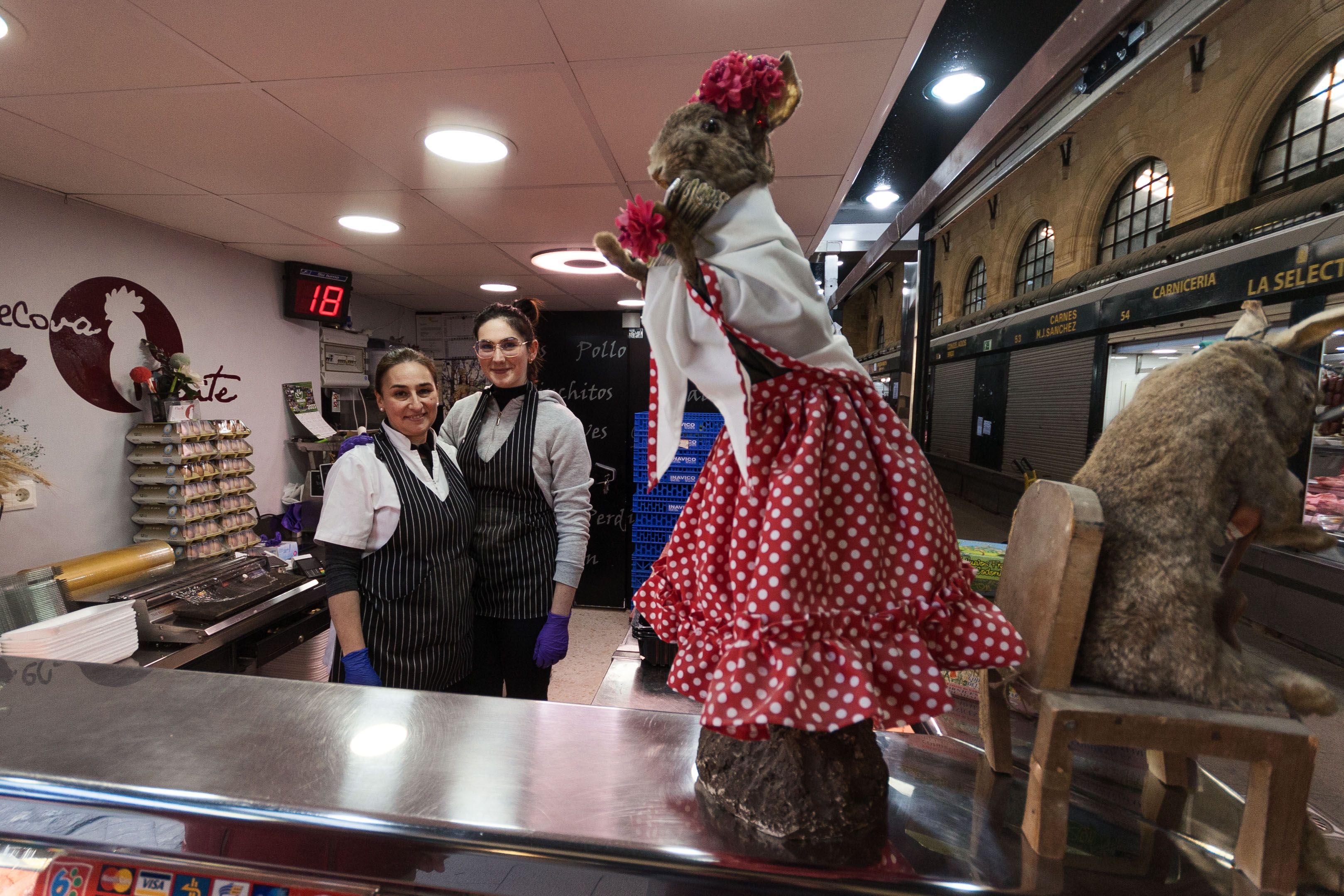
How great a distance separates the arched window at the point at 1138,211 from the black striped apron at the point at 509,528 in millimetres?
4624

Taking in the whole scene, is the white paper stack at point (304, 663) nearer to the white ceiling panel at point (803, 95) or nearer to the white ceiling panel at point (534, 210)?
the white ceiling panel at point (534, 210)

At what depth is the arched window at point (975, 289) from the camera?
253 inches

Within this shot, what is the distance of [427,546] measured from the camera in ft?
5.17

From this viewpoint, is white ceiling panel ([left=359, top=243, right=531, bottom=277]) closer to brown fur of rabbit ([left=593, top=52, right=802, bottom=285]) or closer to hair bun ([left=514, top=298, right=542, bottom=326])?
hair bun ([left=514, top=298, right=542, bottom=326])

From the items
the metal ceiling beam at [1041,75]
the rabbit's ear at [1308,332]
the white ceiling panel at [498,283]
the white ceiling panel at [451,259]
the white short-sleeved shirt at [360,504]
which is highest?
the white ceiling panel at [498,283]

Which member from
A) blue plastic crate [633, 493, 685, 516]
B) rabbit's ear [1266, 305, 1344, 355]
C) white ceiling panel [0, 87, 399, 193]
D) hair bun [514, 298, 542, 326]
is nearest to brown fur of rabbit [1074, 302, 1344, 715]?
rabbit's ear [1266, 305, 1344, 355]

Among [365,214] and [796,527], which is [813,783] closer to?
[796,527]

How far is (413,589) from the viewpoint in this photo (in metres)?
1.56

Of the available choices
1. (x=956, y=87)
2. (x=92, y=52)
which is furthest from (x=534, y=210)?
(x=956, y=87)

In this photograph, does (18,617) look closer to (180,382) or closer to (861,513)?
(180,382)

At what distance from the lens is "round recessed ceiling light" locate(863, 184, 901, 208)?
4578mm

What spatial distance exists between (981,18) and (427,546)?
2.97 metres

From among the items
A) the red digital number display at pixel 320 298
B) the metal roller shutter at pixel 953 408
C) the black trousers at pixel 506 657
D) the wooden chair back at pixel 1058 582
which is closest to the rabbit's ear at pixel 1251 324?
the wooden chair back at pixel 1058 582

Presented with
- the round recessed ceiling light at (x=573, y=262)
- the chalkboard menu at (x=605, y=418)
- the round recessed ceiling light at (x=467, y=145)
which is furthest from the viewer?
the chalkboard menu at (x=605, y=418)
